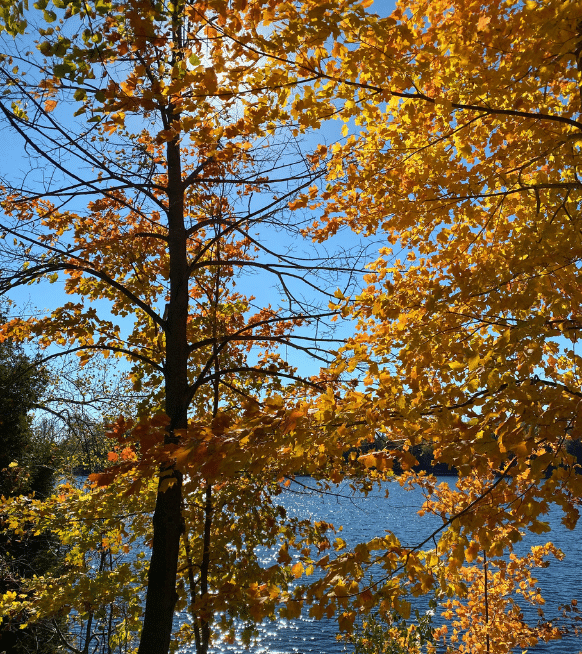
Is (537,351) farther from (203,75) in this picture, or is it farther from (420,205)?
(203,75)

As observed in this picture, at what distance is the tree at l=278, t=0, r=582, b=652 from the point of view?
8.60 feet

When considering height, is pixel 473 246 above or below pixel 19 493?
above

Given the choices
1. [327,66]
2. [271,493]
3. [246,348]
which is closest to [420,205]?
[327,66]

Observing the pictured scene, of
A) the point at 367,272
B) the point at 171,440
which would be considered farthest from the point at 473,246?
the point at 171,440

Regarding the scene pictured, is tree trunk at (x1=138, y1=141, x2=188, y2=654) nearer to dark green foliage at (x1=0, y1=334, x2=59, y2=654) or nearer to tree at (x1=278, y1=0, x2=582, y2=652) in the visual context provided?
tree at (x1=278, y1=0, x2=582, y2=652)

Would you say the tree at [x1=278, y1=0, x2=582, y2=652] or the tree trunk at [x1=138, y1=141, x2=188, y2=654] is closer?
the tree at [x1=278, y1=0, x2=582, y2=652]

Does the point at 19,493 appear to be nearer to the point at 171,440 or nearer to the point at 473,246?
the point at 171,440

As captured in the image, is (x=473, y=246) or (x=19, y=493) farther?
(x=19, y=493)

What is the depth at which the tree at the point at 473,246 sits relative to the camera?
103 inches

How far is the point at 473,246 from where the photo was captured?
4535 millimetres

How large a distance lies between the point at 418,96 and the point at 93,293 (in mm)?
4708

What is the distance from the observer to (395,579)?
2.63 metres

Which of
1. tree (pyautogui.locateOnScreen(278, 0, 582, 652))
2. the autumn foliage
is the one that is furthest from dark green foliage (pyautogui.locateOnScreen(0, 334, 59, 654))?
tree (pyautogui.locateOnScreen(278, 0, 582, 652))

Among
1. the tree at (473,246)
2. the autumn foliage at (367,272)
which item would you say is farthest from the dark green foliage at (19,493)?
the tree at (473,246)
